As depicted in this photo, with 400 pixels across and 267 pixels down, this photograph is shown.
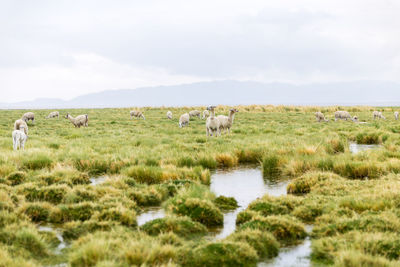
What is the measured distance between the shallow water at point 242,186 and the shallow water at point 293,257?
Result: 5.72ft

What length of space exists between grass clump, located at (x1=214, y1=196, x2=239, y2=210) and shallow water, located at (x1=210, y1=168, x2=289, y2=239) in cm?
16

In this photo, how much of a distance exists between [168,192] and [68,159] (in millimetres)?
5117

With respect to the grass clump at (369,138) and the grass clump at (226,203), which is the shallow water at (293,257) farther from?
the grass clump at (369,138)

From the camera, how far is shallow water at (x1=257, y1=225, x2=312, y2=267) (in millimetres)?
5562

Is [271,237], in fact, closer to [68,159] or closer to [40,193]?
[40,193]

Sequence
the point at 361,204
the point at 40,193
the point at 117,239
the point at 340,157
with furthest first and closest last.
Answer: the point at 340,157, the point at 40,193, the point at 361,204, the point at 117,239

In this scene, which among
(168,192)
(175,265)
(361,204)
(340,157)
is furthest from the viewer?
(340,157)

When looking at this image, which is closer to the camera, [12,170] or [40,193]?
[40,193]

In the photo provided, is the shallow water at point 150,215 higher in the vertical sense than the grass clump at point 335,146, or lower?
lower

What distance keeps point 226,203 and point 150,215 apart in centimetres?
186

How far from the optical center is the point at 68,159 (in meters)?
13.0

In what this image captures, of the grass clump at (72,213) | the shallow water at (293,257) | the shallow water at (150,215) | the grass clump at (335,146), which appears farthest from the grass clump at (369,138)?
the grass clump at (72,213)

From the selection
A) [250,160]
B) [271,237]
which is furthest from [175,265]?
[250,160]

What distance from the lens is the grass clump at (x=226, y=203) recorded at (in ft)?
28.2
